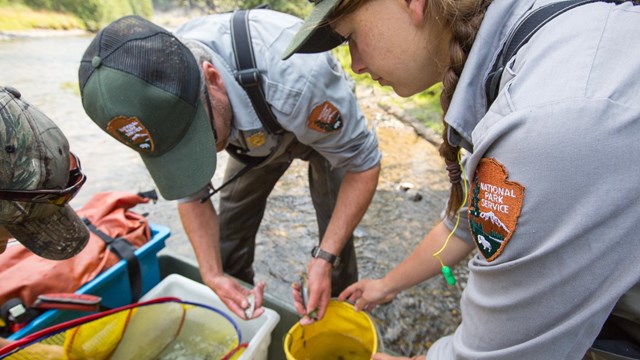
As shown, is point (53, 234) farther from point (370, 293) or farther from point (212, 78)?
point (370, 293)

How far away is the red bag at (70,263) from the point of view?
1.50 meters

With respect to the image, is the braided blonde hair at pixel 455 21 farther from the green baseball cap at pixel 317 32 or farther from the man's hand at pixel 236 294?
the man's hand at pixel 236 294

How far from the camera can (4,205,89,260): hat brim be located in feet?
3.33

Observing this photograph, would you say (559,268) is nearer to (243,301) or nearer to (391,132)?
(243,301)

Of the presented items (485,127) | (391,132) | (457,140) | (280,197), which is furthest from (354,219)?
(391,132)

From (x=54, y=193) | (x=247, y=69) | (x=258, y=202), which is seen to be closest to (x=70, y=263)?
(x=54, y=193)

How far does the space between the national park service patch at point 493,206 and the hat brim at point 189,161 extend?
0.91m

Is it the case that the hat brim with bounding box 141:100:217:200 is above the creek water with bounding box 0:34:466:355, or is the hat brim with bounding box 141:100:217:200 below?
above

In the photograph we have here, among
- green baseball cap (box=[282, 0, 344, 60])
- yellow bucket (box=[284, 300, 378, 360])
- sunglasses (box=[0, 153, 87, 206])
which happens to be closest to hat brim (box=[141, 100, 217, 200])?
sunglasses (box=[0, 153, 87, 206])

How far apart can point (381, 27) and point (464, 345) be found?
28.2 inches

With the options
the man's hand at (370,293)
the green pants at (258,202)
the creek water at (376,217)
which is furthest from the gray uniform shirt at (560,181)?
the creek water at (376,217)

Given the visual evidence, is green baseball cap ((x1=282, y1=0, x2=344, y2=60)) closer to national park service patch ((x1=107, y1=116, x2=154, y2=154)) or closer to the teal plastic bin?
national park service patch ((x1=107, y1=116, x2=154, y2=154))

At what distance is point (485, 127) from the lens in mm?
669

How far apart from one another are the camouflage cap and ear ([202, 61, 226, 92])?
0.55m
